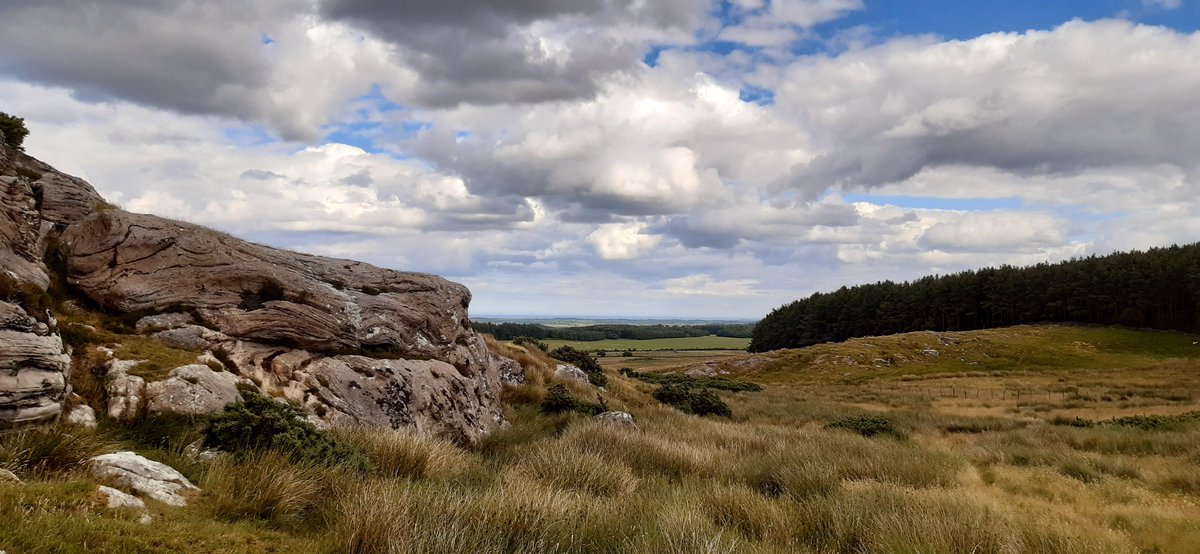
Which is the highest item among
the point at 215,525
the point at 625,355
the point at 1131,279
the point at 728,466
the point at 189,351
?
the point at 1131,279

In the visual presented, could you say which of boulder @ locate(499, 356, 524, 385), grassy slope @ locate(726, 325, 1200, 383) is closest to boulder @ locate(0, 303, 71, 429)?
boulder @ locate(499, 356, 524, 385)

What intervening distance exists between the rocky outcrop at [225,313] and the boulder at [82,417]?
255mm

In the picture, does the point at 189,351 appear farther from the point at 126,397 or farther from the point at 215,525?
the point at 215,525

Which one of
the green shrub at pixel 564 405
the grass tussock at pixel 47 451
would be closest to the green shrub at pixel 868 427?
the green shrub at pixel 564 405

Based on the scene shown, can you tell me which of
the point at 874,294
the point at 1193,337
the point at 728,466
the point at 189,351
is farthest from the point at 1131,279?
the point at 189,351

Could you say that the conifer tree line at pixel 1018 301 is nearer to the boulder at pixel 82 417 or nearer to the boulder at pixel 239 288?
the boulder at pixel 239 288

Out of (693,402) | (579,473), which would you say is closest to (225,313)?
(579,473)

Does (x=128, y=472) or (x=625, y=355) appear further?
(x=625, y=355)

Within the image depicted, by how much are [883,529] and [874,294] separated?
113455mm

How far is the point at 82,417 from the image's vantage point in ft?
20.8

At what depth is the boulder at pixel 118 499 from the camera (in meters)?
4.24

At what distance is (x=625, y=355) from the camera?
13550 cm

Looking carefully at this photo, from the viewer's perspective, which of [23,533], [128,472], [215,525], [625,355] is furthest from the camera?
[625,355]

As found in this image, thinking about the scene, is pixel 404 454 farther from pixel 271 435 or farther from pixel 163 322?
pixel 163 322
